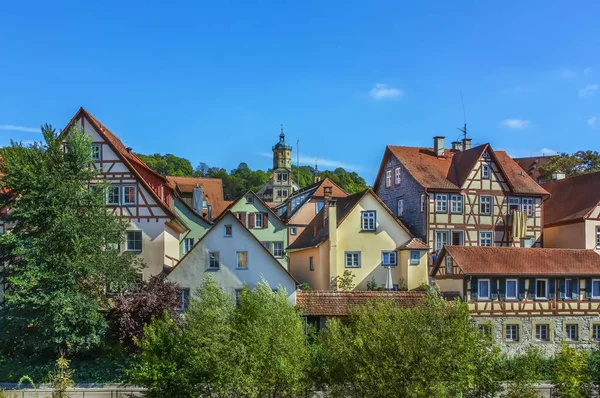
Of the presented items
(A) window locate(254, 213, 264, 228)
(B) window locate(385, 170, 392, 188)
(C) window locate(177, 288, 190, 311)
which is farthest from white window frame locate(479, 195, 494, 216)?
(C) window locate(177, 288, 190, 311)

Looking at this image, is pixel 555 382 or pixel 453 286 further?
pixel 453 286

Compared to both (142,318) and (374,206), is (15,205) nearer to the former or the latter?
(142,318)

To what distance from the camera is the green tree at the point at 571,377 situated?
79.9 feet

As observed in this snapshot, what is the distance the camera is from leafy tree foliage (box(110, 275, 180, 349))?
2933cm

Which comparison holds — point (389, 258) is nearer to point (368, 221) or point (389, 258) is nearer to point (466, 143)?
point (368, 221)

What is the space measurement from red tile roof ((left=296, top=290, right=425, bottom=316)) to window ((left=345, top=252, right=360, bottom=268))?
559 centimetres

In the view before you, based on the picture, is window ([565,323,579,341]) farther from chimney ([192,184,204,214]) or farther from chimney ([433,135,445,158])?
chimney ([192,184,204,214])

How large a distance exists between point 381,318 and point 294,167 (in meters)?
129

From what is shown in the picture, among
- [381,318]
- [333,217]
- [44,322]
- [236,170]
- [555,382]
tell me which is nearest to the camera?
[381,318]

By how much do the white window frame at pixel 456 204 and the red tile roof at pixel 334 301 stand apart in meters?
9.72

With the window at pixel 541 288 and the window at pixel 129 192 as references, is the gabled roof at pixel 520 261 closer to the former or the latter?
the window at pixel 541 288

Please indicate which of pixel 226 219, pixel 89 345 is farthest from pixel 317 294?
pixel 89 345

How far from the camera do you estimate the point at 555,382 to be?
25188 millimetres

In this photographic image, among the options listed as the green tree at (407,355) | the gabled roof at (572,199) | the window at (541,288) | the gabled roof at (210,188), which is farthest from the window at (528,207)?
the green tree at (407,355)
